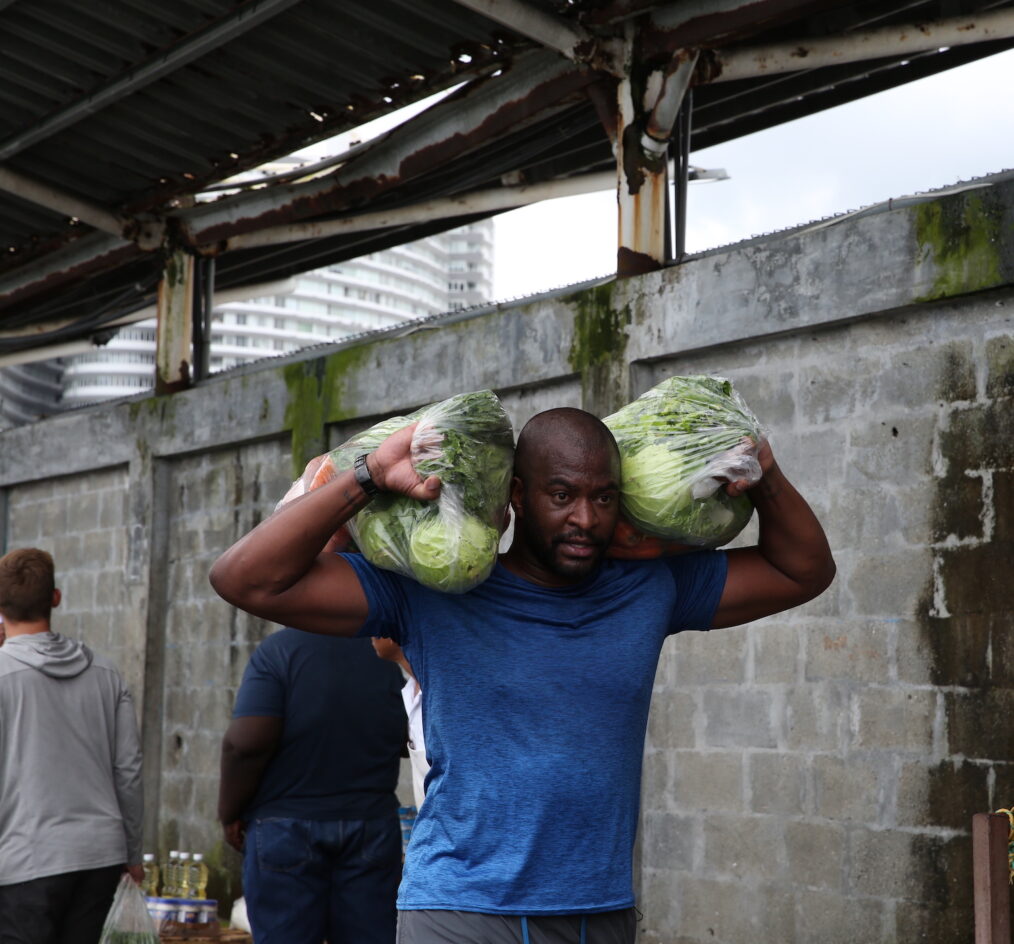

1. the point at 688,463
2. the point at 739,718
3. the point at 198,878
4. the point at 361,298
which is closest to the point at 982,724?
the point at 739,718

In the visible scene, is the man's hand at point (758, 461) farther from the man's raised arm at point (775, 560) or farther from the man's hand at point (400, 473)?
the man's hand at point (400, 473)

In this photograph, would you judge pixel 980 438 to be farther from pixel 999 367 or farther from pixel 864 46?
pixel 864 46

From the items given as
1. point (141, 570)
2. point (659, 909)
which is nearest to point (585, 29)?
point (659, 909)

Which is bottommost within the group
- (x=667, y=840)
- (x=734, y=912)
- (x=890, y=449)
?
(x=734, y=912)

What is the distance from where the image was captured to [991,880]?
338cm

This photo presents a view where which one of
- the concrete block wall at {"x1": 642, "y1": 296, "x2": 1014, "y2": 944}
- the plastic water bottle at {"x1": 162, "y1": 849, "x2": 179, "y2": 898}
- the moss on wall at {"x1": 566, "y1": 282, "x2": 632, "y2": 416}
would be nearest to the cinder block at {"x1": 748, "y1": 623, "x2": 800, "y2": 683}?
the concrete block wall at {"x1": 642, "y1": 296, "x2": 1014, "y2": 944}

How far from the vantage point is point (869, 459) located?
225 inches

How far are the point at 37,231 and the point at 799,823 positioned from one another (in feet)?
24.1

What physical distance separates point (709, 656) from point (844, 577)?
2.65 feet

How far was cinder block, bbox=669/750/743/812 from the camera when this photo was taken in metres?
6.11

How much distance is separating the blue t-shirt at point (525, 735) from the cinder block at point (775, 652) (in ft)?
10.3

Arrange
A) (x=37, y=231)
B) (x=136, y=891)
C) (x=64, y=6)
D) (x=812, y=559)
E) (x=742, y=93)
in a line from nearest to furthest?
1. (x=812, y=559)
2. (x=136, y=891)
3. (x=64, y=6)
4. (x=742, y=93)
5. (x=37, y=231)

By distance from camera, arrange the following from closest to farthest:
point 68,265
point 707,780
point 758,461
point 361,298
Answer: point 758,461 → point 707,780 → point 68,265 → point 361,298

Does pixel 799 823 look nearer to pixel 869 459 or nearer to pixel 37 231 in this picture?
pixel 869 459
